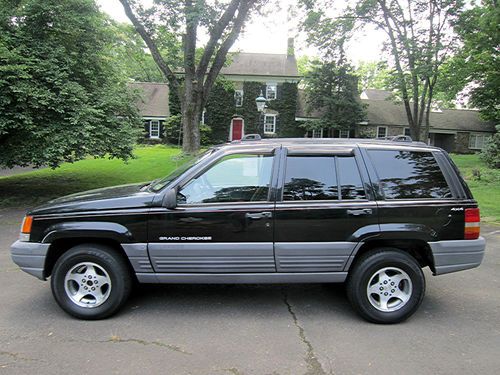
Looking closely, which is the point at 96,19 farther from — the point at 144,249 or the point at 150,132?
the point at 150,132

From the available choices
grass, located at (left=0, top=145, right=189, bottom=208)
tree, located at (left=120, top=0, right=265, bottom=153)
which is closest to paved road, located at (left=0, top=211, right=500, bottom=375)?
grass, located at (left=0, top=145, right=189, bottom=208)

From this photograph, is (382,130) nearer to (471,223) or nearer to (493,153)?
(493,153)

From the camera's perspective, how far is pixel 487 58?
75.7 feet

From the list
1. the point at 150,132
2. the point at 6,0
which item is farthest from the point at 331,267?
the point at 150,132

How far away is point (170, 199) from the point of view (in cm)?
392

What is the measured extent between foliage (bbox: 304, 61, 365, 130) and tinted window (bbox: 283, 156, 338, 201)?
96.8ft

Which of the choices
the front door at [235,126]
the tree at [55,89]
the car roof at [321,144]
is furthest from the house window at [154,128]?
the car roof at [321,144]

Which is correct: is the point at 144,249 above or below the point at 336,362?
above

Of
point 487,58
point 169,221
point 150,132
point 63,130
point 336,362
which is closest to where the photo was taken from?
point 336,362

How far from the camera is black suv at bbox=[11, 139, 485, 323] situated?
4.00m

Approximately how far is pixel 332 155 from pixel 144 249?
85.6 inches

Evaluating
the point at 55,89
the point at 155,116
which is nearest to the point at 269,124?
the point at 155,116

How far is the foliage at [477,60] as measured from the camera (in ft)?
69.9

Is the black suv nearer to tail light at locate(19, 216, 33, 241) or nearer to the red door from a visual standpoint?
tail light at locate(19, 216, 33, 241)
